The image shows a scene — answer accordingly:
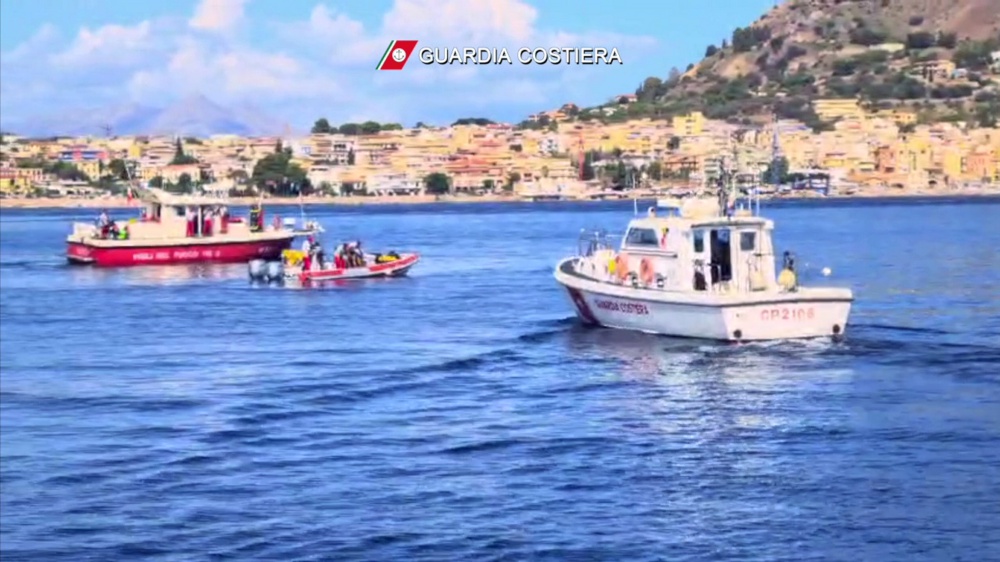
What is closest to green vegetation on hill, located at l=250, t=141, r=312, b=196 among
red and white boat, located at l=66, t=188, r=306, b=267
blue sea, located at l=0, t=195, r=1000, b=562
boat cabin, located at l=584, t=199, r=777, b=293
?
red and white boat, located at l=66, t=188, r=306, b=267

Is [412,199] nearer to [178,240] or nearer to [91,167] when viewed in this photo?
[91,167]

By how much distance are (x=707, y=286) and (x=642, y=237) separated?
1872mm

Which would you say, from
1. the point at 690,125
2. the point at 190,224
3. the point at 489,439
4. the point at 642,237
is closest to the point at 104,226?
the point at 190,224

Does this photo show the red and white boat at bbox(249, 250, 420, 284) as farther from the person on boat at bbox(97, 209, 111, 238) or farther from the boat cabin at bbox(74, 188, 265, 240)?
the person on boat at bbox(97, 209, 111, 238)

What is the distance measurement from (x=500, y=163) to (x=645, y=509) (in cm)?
16590

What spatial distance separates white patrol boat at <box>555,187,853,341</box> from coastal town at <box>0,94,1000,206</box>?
120m

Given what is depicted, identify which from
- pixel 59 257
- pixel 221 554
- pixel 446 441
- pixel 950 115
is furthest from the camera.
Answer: pixel 950 115

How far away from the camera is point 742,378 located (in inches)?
910

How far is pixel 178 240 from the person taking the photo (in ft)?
169

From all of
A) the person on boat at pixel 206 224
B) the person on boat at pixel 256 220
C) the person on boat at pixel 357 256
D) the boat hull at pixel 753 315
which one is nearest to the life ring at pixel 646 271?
the boat hull at pixel 753 315

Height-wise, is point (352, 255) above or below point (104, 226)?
below

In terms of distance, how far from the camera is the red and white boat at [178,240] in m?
51.3

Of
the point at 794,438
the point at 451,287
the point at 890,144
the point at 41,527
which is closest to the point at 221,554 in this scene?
the point at 41,527

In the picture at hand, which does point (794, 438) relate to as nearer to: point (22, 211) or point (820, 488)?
point (820, 488)
